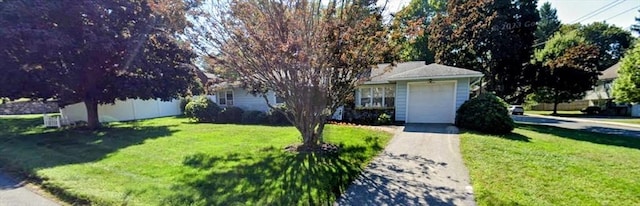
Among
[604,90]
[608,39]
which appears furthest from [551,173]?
[608,39]

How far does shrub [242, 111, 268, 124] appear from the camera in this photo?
13695 millimetres

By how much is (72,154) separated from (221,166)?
14.4ft

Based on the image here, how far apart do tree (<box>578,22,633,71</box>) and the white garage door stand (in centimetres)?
4031

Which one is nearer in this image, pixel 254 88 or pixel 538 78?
pixel 254 88

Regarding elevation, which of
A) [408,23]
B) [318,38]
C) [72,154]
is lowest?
[72,154]

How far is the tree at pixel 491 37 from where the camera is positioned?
17281 mm

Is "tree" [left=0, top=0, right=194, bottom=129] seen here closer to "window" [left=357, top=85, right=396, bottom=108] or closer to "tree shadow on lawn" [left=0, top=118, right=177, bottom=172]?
"tree shadow on lawn" [left=0, top=118, right=177, bottom=172]

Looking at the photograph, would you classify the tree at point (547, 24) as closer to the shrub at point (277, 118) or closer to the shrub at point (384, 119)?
the shrub at point (384, 119)

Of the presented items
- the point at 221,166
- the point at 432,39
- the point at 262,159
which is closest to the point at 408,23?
the point at 262,159

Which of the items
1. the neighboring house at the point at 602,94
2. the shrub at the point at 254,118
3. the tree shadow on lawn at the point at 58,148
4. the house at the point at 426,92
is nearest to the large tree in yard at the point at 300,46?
the tree shadow on lawn at the point at 58,148

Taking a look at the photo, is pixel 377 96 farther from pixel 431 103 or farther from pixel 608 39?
pixel 608 39

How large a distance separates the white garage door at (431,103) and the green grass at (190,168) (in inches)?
185

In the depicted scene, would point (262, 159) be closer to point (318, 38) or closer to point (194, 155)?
point (194, 155)

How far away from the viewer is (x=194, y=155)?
6.47 m
